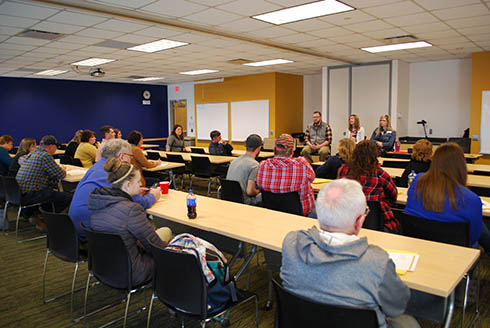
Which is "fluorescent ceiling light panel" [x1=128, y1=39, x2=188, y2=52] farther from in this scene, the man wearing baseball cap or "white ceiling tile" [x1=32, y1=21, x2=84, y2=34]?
the man wearing baseball cap

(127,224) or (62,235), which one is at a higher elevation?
(127,224)

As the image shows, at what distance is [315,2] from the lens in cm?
451

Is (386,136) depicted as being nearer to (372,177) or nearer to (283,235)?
(372,177)

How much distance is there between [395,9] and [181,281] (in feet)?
15.0

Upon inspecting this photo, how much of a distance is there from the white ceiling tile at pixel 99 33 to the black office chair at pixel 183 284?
466 centimetres

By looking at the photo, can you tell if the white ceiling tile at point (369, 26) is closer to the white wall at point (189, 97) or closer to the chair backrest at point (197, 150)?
the chair backrest at point (197, 150)

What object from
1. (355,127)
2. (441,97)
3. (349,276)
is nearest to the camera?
(349,276)

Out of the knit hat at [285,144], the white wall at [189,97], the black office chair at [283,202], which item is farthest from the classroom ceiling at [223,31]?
the white wall at [189,97]

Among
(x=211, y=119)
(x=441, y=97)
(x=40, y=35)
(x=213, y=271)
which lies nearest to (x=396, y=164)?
(x=213, y=271)

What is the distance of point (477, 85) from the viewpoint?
835 cm

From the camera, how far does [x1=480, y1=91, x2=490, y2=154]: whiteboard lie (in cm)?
825

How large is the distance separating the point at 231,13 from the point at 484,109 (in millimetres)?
6493

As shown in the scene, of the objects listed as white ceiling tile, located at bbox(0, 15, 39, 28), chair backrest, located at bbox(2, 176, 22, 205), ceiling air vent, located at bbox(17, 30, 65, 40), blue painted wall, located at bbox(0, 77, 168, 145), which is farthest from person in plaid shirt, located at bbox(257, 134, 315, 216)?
blue painted wall, located at bbox(0, 77, 168, 145)

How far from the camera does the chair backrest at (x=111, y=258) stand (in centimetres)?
226
